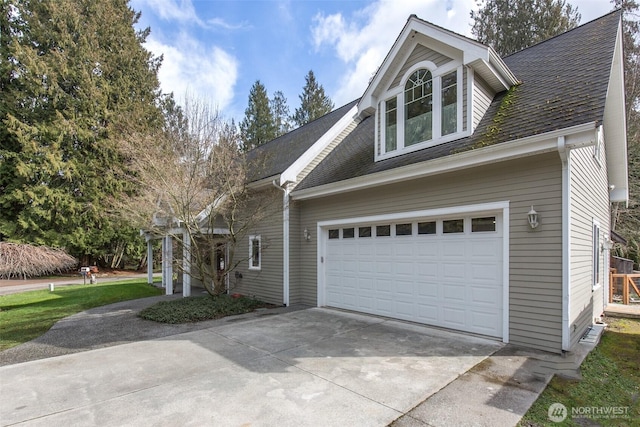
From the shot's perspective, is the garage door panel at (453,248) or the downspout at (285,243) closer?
the garage door panel at (453,248)

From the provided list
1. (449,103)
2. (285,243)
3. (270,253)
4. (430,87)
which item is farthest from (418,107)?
(270,253)

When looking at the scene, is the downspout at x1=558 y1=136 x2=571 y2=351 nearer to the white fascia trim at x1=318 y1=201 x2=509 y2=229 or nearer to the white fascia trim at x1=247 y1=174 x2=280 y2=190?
the white fascia trim at x1=318 y1=201 x2=509 y2=229

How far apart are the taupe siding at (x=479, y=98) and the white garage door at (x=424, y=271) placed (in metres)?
2.09

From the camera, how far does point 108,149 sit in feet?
74.1

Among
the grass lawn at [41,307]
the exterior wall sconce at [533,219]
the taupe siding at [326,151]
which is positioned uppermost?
the taupe siding at [326,151]

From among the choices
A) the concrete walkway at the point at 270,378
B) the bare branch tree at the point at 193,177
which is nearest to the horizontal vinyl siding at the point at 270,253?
the bare branch tree at the point at 193,177

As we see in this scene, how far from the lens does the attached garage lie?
5836 mm

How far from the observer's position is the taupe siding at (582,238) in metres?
5.33

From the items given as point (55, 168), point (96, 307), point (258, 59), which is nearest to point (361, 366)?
point (96, 307)

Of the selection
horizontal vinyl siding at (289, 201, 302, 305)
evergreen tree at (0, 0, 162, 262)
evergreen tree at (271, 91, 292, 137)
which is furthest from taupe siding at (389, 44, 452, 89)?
evergreen tree at (271, 91, 292, 137)

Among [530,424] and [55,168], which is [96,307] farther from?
[55,168]

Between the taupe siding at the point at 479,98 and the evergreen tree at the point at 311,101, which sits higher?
the evergreen tree at the point at 311,101

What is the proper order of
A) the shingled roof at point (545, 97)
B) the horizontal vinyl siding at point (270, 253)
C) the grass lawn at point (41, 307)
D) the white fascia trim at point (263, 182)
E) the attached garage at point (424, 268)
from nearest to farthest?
the shingled roof at point (545, 97) → the attached garage at point (424, 268) → the grass lawn at point (41, 307) → the white fascia trim at point (263, 182) → the horizontal vinyl siding at point (270, 253)

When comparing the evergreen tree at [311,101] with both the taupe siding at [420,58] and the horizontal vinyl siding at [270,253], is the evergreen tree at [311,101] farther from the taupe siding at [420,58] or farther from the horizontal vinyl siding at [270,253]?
the taupe siding at [420,58]
